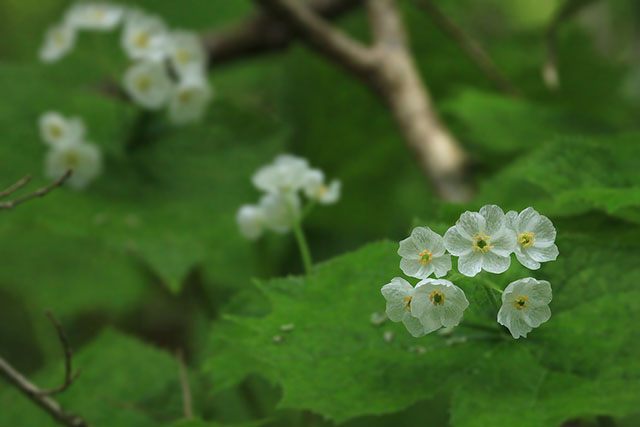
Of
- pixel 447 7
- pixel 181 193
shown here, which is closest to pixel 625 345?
pixel 181 193

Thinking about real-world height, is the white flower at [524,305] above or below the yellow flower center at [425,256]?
below

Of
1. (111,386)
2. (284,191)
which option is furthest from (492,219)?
(111,386)

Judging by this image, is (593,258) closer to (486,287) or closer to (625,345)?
(625,345)

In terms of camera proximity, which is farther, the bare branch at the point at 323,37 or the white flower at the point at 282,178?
the bare branch at the point at 323,37

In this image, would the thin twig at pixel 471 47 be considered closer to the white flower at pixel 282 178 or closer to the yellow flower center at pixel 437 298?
the white flower at pixel 282 178

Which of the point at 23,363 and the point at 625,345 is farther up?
the point at 625,345

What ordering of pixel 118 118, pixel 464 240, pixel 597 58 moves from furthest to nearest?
pixel 597 58 < pixel 118 118 < pixel 464 240

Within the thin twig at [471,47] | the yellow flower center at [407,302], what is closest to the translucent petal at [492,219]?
the yellow flower center at [407,302]
